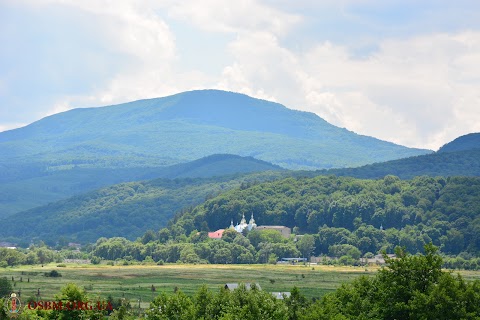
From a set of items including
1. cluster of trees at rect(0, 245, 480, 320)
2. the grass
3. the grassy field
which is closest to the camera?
cluster of trees at rect(0, 245, 480, 320)

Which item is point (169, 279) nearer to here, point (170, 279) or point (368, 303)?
point (170, 279)

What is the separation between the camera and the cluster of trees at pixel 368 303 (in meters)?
67.9

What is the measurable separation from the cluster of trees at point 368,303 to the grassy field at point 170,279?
112 feet

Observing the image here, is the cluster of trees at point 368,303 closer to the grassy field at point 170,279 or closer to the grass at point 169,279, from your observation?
the grassy field at point 170,279

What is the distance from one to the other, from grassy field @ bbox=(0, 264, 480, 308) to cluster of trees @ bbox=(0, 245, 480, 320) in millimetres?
34027

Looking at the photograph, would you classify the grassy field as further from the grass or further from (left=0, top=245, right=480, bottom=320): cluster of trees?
(left=0, top=245, right=480, bottom=320): cluster of trees

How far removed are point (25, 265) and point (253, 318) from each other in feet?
372

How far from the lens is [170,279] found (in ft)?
488

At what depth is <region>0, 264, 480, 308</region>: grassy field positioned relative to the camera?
4889 inches

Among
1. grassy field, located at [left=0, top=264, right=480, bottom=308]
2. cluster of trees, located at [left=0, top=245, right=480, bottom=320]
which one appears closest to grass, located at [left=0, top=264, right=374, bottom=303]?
grassy field, located at [left=0, top=264, right=480, bottom=308]

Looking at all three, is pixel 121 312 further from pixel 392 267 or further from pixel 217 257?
pixel 217 257

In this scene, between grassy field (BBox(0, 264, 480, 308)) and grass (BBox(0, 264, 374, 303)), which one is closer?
grassy field (BBox(0, 264, 480, 308))

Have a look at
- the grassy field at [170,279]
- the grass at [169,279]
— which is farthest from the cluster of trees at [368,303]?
the grass at [169,279]

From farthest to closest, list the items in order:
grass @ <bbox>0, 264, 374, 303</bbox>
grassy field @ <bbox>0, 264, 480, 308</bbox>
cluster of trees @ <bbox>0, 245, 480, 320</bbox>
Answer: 1. grass @ <bbox>0, 264, 374, 303</bbox>
2. grassy field @ <bbox>0, 264, 480, 308</bbox>
3. cluster of trees @ <bbox>0, 245, 480, 320</bbox>
